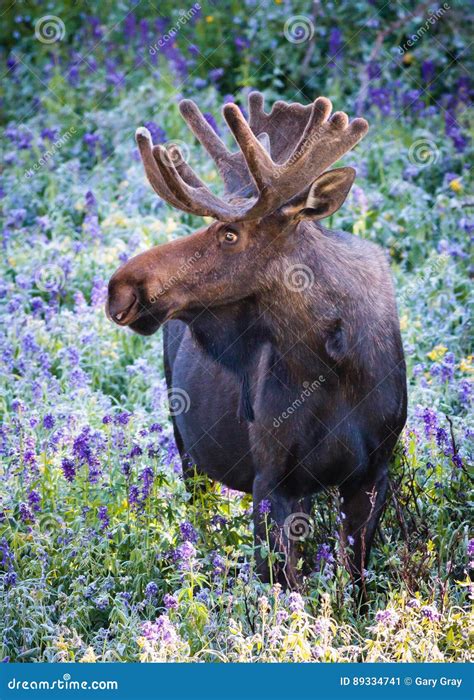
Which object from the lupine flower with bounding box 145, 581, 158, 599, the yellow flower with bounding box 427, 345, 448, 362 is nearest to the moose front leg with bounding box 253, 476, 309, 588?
the lupine flower with bounding box 145, 581, 158, 599

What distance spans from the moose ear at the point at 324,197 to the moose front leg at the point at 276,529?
3.85 feet

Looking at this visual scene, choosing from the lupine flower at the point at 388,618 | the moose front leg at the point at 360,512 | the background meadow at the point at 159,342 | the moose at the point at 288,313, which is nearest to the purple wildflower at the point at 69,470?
the background meadow at the point at 159,342

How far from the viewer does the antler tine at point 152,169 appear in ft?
17.3

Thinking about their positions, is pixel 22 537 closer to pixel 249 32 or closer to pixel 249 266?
pixel 249 266

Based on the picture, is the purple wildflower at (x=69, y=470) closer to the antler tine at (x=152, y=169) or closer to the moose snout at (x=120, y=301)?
the moose snout at (x=120, y=301)

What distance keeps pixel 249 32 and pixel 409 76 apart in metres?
1.71

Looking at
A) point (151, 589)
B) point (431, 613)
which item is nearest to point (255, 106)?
point (151, 589)

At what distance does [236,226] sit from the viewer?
5.28 metres

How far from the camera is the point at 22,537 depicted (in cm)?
599

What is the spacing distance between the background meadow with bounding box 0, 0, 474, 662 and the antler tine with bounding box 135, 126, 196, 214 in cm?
136

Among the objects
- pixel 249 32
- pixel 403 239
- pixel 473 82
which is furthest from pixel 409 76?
pixel 403 239

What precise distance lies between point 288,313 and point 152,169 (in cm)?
83

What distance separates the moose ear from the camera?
208 inches

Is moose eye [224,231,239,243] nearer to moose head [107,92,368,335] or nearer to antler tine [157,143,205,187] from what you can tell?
moose head [107,92,368,335]
